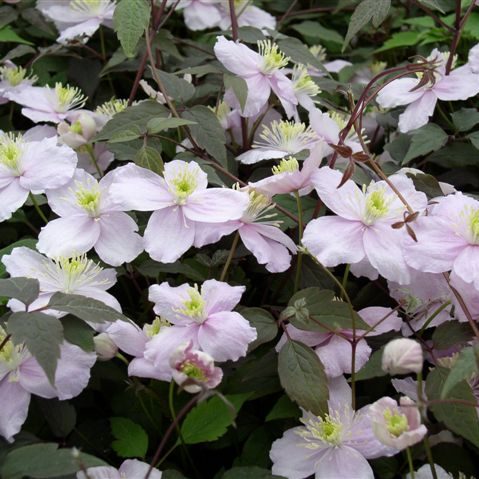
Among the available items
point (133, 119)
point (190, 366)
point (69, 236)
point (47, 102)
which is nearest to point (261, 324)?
point (190, 366)

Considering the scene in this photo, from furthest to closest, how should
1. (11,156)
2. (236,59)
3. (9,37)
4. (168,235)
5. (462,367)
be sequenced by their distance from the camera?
(9,37)
(236,59)
(11,156)
(168,235)
(462,367)

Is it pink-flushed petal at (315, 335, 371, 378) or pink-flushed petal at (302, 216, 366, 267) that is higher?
pink-flushed petal at (302, 216, 366, 267)

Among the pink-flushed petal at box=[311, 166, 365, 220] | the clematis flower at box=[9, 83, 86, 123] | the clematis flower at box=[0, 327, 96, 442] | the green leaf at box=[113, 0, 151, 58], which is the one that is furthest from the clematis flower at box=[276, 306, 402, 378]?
the clematis flower at box=[9, 83, 86, 123]

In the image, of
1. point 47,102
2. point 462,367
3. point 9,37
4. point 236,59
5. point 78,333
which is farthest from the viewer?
point 9,37

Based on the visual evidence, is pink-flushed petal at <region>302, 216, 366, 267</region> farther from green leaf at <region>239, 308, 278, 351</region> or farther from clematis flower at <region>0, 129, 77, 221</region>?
clematis flower at <region>0, 129, 77, 221</region>

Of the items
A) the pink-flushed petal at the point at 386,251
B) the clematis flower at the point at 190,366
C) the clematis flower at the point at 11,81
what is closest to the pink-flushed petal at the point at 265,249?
the pink-flushed petal at the point at 386,251

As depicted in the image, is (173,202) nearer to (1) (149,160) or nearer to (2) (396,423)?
(1) (149,160)
